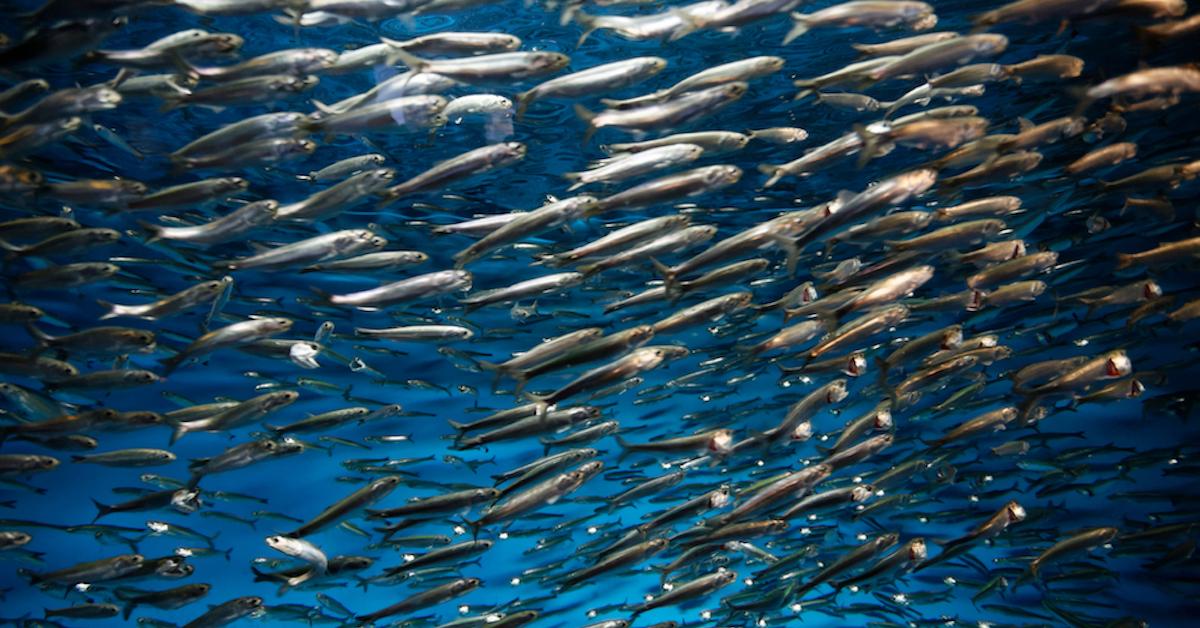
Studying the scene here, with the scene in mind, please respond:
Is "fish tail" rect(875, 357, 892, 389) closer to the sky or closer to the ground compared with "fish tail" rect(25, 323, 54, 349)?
closer to the ground

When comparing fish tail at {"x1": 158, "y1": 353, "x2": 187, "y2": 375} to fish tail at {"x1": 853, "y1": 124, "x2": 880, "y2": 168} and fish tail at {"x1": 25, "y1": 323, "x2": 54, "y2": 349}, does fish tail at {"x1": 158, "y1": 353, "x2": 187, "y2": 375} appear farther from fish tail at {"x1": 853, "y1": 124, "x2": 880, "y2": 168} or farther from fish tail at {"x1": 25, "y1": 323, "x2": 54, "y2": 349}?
fish tail at {"x1": 853, "y1": 124, "x2": 880, "y2": 168}

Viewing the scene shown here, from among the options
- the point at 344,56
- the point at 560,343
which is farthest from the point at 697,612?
the point at 344,56

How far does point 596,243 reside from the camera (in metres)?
5.67

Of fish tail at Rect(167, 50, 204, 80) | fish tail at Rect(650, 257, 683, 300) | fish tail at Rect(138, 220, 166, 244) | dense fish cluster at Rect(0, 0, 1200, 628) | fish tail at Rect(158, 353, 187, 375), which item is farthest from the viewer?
fish tail at Rect(650, 257, 683, 300)

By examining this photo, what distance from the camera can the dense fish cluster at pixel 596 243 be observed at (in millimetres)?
5305

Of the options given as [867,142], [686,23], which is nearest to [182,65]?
[686,23]

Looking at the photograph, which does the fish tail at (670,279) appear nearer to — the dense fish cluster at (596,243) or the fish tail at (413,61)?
the dense fish cluster at (596,243)

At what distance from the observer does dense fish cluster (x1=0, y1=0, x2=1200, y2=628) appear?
17.4 feet

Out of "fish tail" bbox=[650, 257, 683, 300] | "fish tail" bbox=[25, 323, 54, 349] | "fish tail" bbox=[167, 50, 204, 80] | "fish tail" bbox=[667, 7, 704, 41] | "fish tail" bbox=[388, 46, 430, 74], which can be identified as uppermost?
"fish tail" bbox=[25, 323, 54, 349]

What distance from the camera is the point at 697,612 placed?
16.0m

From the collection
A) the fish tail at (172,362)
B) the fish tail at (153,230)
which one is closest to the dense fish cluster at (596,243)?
the fish tail at (172,362)

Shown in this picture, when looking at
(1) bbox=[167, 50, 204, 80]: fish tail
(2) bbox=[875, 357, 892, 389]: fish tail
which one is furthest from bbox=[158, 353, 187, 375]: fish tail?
(2) bbox=[875, 357, 892, 389]: fish tail

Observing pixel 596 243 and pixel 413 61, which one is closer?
pixel 413 61

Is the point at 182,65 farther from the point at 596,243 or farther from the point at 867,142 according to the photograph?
the point at 867,142
